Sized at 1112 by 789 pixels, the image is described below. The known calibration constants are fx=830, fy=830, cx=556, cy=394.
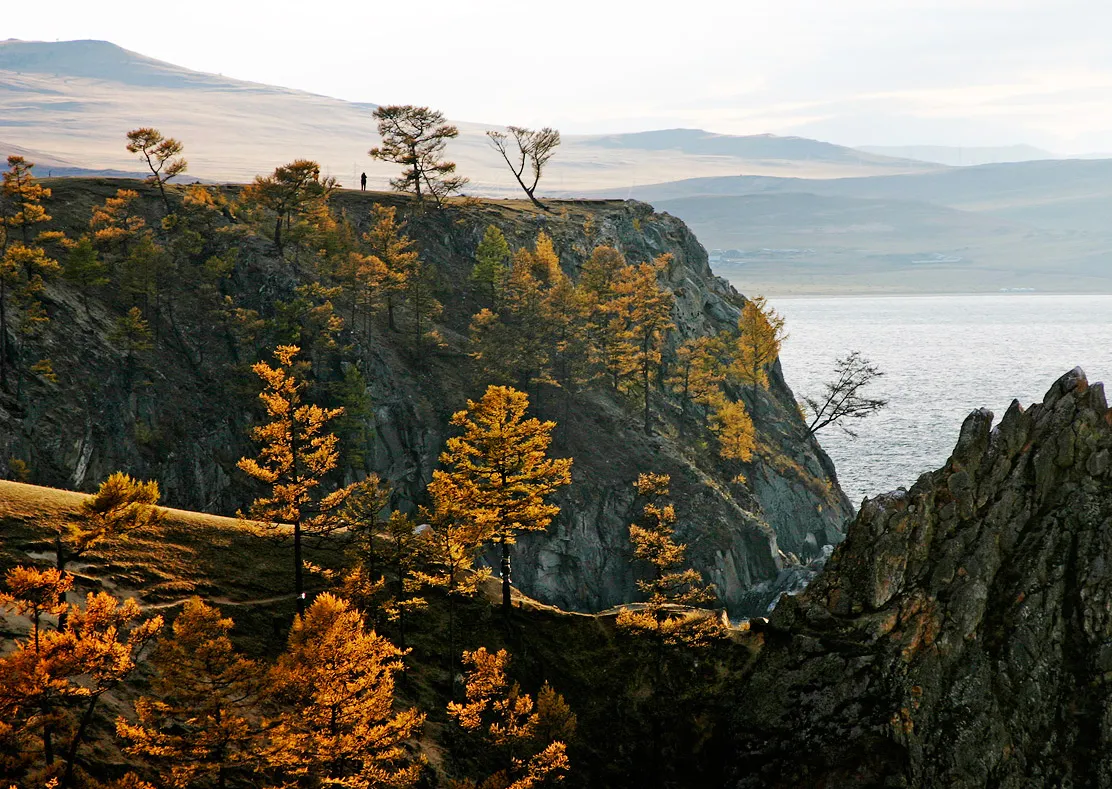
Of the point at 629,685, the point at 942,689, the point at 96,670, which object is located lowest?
the point at 629,685

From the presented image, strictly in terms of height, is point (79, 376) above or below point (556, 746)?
above

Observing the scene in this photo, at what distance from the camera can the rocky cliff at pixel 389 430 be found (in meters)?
69.3

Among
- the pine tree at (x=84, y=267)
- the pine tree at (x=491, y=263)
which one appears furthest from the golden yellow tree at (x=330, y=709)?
the pine tree at (x=491, y=263)

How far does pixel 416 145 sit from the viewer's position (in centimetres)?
11050

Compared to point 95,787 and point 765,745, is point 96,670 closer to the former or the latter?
point 95,787


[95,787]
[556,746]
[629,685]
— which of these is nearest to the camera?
[95,787]

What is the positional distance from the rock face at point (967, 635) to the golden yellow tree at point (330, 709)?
65.4ft

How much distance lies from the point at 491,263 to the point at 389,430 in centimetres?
2646

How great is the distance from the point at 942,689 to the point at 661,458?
162 feet

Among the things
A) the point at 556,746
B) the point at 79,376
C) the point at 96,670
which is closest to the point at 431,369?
the point at 79,376

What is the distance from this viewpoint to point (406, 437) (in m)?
82.6

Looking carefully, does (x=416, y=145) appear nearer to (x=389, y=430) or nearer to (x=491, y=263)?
(x=491, y=263)

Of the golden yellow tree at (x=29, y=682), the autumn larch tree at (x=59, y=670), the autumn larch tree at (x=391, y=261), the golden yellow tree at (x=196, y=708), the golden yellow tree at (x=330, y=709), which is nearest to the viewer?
the golden yellow tree at (x=29, y=682)

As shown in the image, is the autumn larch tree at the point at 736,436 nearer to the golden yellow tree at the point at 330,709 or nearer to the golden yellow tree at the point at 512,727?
the golden yellow tree at the point at 512,727
